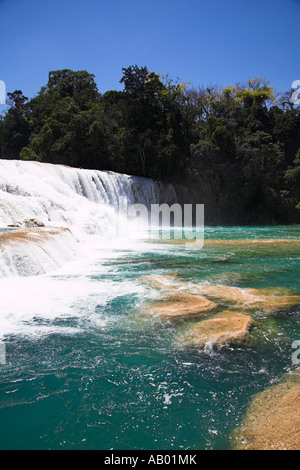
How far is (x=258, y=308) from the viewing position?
16.3 feet

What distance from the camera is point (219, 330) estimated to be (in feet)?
13.0

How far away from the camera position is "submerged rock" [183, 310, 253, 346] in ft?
12.4

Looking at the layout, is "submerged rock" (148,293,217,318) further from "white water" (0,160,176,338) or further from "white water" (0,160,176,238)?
"white water" (0,160,176,238)

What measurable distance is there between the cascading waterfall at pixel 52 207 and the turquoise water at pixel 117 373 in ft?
3.98

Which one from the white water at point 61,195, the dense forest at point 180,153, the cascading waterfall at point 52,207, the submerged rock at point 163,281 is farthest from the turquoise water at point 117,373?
the dense forest at point 180,153

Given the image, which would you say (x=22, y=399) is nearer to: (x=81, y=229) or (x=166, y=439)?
(x=166, y=439)

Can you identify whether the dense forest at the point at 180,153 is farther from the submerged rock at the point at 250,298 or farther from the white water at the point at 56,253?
the submerged rock at the point at 250,298

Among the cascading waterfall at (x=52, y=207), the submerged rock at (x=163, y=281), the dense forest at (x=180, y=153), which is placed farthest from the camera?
the dense forest at (x=180, y=153)

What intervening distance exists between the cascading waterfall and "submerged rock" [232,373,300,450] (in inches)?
215

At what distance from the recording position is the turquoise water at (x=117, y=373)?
241 cm

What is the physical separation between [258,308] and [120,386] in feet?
8.86

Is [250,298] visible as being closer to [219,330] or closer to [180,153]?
[219,330]

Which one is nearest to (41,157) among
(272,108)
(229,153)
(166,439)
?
(229,153)

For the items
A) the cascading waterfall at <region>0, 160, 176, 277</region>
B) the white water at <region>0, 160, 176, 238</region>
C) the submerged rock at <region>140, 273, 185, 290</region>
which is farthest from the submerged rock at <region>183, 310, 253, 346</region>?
the white water at <region>0, 160, 176, 238</region>
